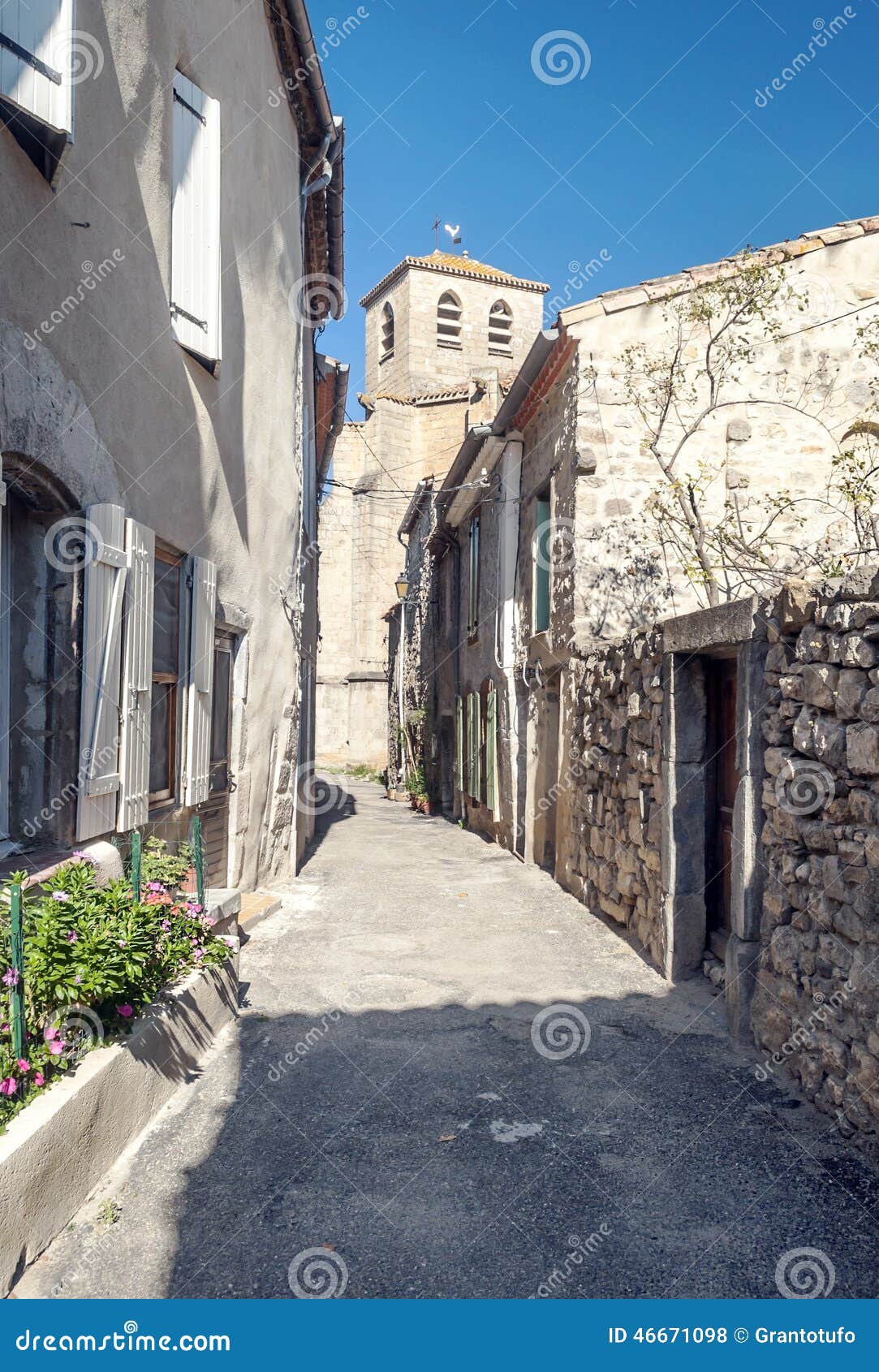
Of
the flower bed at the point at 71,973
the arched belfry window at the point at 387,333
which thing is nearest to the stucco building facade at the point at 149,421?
the flower bed at the point at 71,973

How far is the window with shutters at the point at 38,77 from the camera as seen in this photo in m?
3.31

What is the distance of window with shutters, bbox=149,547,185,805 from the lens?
5191 mm

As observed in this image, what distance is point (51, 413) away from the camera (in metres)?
3.71

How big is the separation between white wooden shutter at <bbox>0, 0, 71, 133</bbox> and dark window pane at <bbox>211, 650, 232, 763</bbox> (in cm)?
360

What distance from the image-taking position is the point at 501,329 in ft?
105

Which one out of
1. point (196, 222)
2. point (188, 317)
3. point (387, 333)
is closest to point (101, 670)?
point (188, 317)

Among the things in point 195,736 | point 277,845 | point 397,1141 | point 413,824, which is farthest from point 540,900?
point 413,824

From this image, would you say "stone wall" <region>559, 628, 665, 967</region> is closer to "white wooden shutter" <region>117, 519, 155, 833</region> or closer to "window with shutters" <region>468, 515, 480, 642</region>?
"white wooden shutter" <region>117, 519, 155, 833</region>

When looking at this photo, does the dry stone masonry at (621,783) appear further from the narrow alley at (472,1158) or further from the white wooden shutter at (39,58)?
the white wooden shutter at (39,58)

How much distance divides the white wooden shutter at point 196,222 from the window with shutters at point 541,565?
426 centimetres

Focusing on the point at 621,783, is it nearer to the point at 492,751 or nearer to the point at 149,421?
the point at 149,421

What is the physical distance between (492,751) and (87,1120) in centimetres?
871

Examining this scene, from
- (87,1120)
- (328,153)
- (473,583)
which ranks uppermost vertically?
(328,153)

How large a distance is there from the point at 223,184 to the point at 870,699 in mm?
4914
